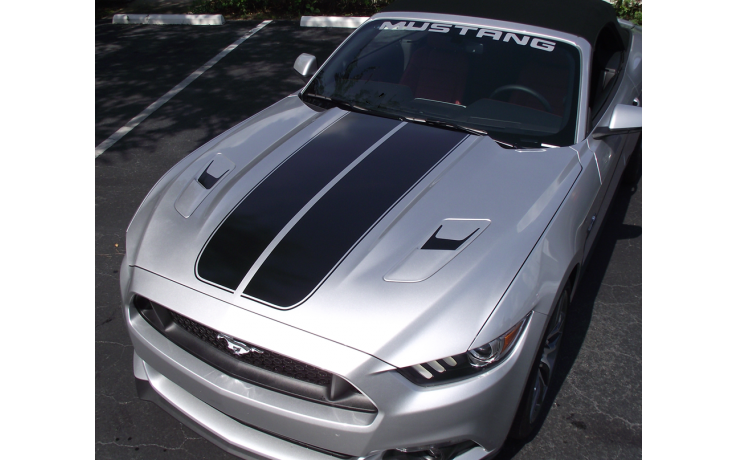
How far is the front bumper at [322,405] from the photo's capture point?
1875mm

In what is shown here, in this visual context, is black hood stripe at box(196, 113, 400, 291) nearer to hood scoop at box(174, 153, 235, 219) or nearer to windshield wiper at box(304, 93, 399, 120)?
windshield wiper at box(304, 93, 399, 120)

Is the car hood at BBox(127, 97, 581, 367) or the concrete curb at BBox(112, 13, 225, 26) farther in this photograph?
the concrete curb at BBox(112, 13, 225, 26)

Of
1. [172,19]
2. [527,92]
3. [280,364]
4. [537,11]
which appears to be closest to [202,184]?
[280,364]

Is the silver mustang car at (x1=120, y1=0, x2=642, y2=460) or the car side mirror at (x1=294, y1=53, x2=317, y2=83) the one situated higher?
the car side mirror at (x1=294, y1=53, x2=317, y2=83)

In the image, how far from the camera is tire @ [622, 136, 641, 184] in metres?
4.29

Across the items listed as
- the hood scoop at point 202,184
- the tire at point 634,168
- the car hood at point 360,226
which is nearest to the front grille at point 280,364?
the car hood at point 360,226

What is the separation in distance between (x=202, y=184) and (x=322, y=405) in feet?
4.19

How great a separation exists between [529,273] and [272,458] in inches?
47.0

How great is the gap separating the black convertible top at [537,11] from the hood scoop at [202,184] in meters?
1.68

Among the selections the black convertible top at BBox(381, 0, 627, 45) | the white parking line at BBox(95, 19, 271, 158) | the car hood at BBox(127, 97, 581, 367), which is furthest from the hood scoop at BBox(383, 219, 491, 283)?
the white parking line at BBox(95, 19, 271, 158)

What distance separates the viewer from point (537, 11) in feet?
11.1

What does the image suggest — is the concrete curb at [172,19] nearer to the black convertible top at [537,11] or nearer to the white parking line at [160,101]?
the white parking line at [160,101]

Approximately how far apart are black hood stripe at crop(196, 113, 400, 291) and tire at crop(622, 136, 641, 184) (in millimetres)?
2293
